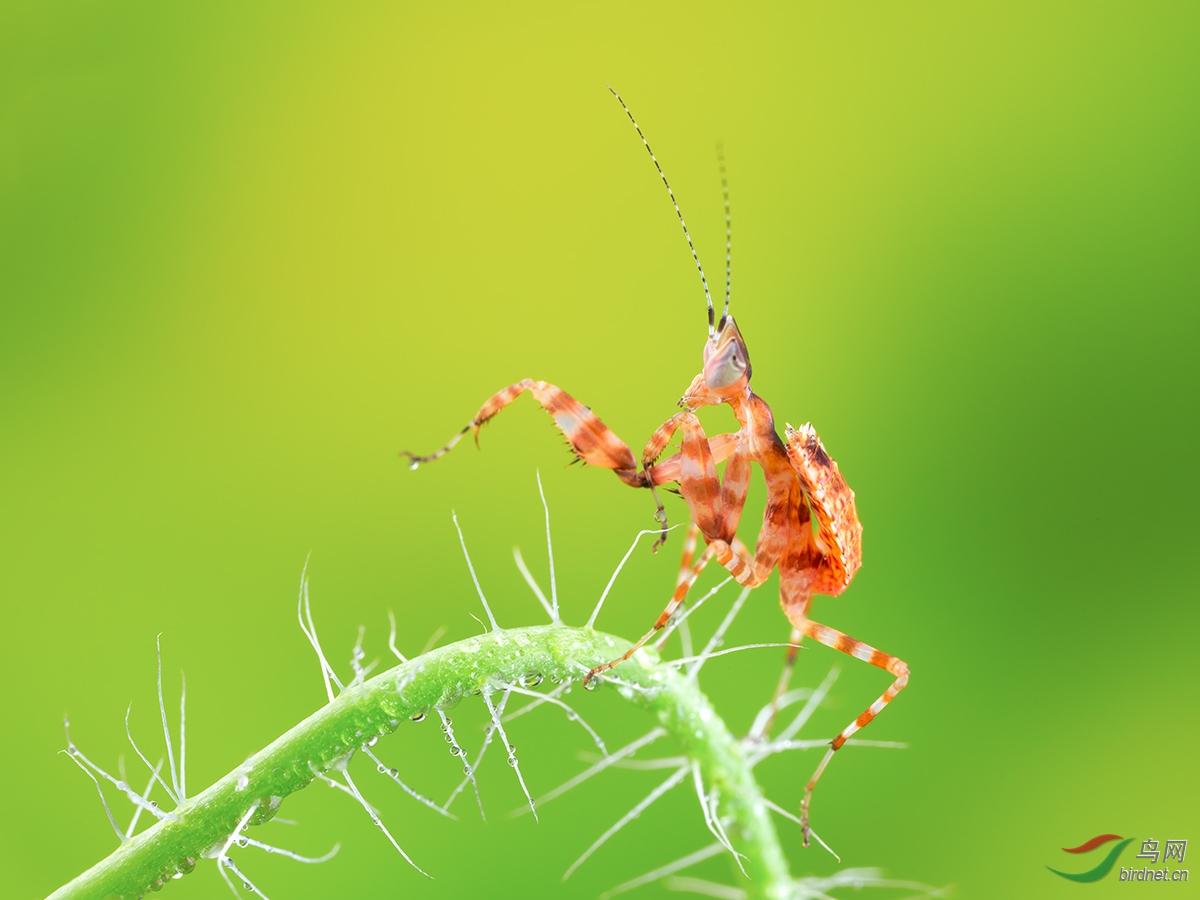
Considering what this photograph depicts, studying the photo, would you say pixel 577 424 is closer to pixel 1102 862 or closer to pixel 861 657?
pixel 861 657

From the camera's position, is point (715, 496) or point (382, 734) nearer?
point (382, 734)

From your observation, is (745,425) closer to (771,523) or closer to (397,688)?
(771,523)

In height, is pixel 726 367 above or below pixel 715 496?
above

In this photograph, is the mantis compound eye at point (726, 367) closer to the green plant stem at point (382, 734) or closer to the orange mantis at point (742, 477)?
the orange mantis at point (742, 477)

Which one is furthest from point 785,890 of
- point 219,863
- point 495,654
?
point 219,863

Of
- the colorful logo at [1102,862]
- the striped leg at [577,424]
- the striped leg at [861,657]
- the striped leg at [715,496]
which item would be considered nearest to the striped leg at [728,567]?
the striped leg at [715,496]

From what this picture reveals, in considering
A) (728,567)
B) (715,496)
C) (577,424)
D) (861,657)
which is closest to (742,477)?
(715,496)

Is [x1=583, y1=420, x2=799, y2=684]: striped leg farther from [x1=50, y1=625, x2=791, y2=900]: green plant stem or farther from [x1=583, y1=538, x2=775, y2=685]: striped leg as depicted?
[x1=50, y1=625, x2=791, y2=900]: green plant stem
